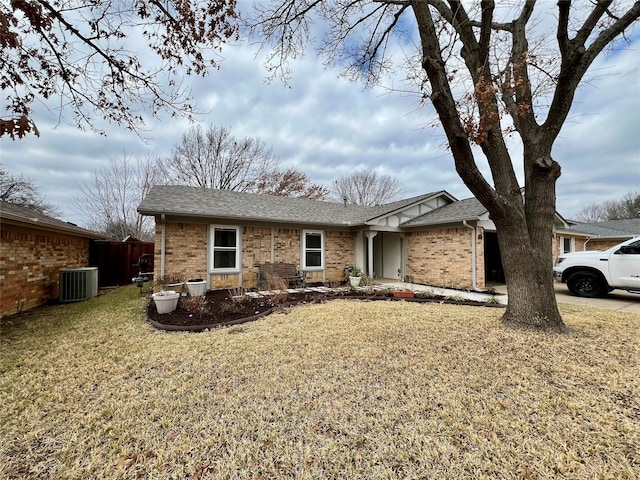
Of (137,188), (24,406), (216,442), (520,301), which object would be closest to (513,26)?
(520,301)

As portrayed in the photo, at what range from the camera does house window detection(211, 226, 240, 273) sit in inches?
363

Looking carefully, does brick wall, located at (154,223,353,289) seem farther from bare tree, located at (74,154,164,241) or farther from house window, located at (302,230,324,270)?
bare tree, located at (74,154,164,241)

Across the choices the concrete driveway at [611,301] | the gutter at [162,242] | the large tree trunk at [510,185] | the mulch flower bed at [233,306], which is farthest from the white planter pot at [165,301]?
the concrete driveway at [611,301]

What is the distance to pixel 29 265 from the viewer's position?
6773 mm

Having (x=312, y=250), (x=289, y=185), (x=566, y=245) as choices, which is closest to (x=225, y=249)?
(x=312, y=250)

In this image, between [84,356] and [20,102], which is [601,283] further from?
[20,102]

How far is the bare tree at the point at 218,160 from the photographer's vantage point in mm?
19984

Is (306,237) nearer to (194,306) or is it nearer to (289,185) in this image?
(194,306)

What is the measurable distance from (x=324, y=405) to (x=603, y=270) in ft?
32.2

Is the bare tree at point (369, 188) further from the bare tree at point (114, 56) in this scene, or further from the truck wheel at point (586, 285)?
the bare tree at point (114, 56)

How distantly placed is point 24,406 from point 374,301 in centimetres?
641

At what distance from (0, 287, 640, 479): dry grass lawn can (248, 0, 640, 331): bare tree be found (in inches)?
53.2

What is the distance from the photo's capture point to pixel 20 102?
12.8ft

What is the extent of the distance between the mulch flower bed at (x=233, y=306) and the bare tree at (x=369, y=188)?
779 inches
